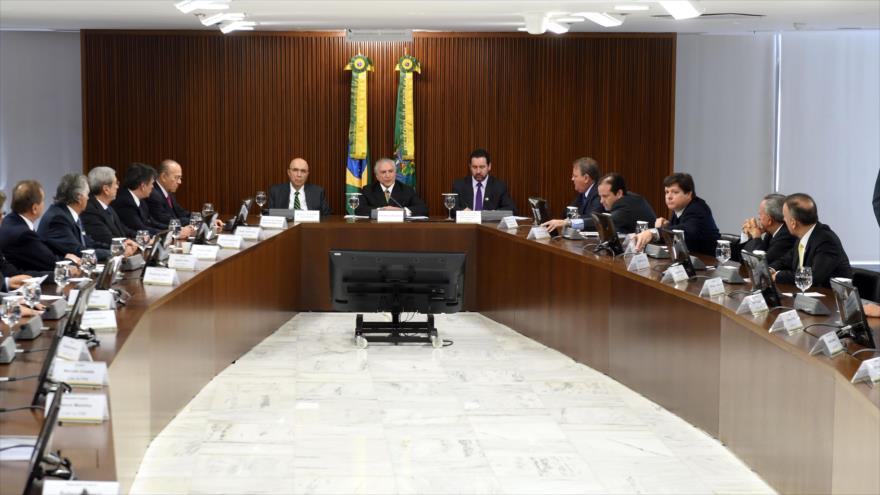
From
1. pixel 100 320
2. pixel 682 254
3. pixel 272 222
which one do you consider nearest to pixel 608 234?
pixel 682 254

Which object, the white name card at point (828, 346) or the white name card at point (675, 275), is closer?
the white name card at point (828, 346)

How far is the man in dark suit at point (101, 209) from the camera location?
736cm

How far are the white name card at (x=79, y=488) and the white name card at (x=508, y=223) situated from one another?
6.33 meters

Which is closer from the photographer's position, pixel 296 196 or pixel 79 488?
pixel 79 488

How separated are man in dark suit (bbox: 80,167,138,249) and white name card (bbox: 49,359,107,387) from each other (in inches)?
158

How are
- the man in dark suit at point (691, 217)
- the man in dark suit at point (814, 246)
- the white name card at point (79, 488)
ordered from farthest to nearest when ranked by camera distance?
the man in dark suit at point (691, 217) → the man in dark suit at point (814, 246) → the white name card at point (79, 488)

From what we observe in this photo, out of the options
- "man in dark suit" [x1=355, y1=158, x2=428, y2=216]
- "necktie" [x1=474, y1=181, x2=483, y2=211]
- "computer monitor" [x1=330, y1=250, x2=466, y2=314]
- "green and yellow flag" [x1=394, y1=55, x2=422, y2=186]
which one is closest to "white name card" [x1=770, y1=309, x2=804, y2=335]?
"computer monitor" [x1=330, y1=250, x2=466, y2=314]

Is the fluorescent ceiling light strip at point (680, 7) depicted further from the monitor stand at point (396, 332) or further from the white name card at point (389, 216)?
the white name card at point (389, 216)

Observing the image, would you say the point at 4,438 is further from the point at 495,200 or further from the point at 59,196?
the point at 495,200

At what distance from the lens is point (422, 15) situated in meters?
9.02

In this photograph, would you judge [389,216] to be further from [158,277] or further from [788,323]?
[788,323]

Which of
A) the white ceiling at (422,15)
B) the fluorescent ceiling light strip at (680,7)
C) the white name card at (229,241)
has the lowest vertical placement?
the white name card at (229,241)

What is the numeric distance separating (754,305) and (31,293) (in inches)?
112

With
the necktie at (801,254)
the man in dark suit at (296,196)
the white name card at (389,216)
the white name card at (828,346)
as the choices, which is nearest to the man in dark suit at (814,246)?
the necktie at (801,254)
